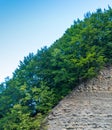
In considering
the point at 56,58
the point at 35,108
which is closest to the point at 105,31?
the point at 56,58

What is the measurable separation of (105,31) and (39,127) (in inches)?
304

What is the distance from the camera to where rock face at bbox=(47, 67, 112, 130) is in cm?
1831

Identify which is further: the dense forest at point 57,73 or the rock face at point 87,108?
the dense forest at point 57,73

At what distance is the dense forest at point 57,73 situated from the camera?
66.2 ft

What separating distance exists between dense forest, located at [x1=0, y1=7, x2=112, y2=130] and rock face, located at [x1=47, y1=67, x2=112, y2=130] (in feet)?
1.94

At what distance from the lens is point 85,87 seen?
20.0 m

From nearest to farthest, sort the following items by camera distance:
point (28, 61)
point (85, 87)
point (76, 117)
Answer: point (76, 117), point (85, 87), point (28, 61)

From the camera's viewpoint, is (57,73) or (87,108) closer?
(87,108)

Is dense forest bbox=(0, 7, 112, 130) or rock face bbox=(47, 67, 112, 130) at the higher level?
dense forest bbox=(0, 7, 112, 130)

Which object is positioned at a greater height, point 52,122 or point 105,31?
point 105,31

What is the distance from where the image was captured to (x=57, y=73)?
69.5ft

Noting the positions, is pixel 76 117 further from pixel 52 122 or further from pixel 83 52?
pixel 83 52

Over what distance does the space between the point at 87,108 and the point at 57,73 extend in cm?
353

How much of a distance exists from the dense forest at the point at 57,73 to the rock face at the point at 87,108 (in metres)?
0.59
